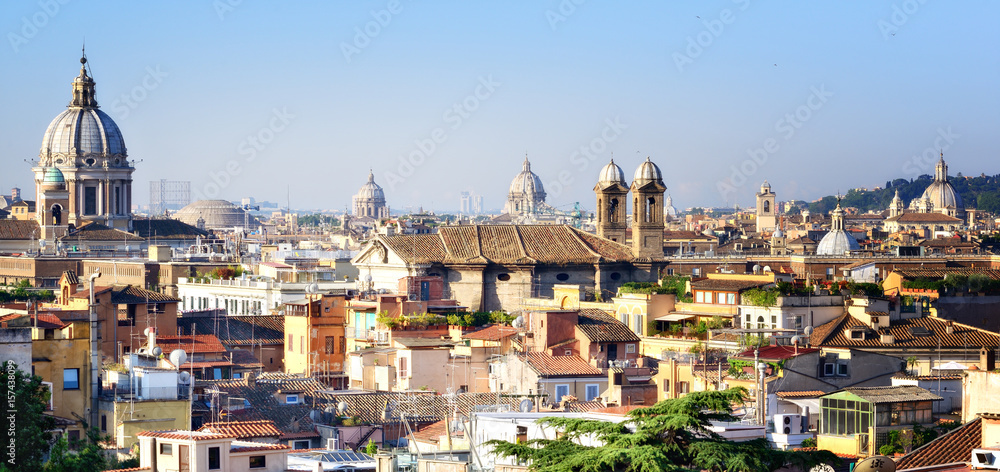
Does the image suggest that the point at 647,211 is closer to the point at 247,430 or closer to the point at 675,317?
the point at 675,317

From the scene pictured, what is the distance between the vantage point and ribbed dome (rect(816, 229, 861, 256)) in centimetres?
7912

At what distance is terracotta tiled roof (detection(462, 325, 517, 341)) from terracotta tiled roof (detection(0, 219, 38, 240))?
72.0 meters

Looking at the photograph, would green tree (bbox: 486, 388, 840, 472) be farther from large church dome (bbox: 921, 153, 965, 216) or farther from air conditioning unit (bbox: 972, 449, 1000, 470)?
large church dome (bbox: 921, 153, 965, 216)

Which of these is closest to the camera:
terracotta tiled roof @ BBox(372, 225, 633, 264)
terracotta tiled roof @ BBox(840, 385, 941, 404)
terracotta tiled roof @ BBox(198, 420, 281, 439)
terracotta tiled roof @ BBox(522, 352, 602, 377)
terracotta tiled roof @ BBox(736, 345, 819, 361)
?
terracotta tiled roof @ BBox(198, 420, 281, 439)

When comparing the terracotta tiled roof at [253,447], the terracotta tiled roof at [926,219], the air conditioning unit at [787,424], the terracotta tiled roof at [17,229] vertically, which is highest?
the terracotta tiled roof at [926,219]

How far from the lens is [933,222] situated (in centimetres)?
14450

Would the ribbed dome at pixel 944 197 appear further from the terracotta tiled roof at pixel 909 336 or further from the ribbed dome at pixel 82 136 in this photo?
the terracotta tiled roof at pixel 909 336

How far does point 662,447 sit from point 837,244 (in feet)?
213

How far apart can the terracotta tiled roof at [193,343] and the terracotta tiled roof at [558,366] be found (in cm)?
652

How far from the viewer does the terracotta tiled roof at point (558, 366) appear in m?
30.2

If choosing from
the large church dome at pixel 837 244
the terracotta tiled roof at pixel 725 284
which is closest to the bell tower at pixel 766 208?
the large church dome at pixel 837 244

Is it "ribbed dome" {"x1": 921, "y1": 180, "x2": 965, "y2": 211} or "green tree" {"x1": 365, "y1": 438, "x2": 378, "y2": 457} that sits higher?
"ribbed dome" {"x1": 921, "y1": 180, "x2": 965, "y2": 211}

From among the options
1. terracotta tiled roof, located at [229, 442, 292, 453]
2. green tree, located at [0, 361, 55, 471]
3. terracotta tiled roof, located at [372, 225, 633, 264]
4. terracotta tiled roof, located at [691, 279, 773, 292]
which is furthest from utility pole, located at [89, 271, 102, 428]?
terracotta tiled roof, located at [372, 225, 633, 264]

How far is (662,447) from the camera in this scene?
16141 mm
